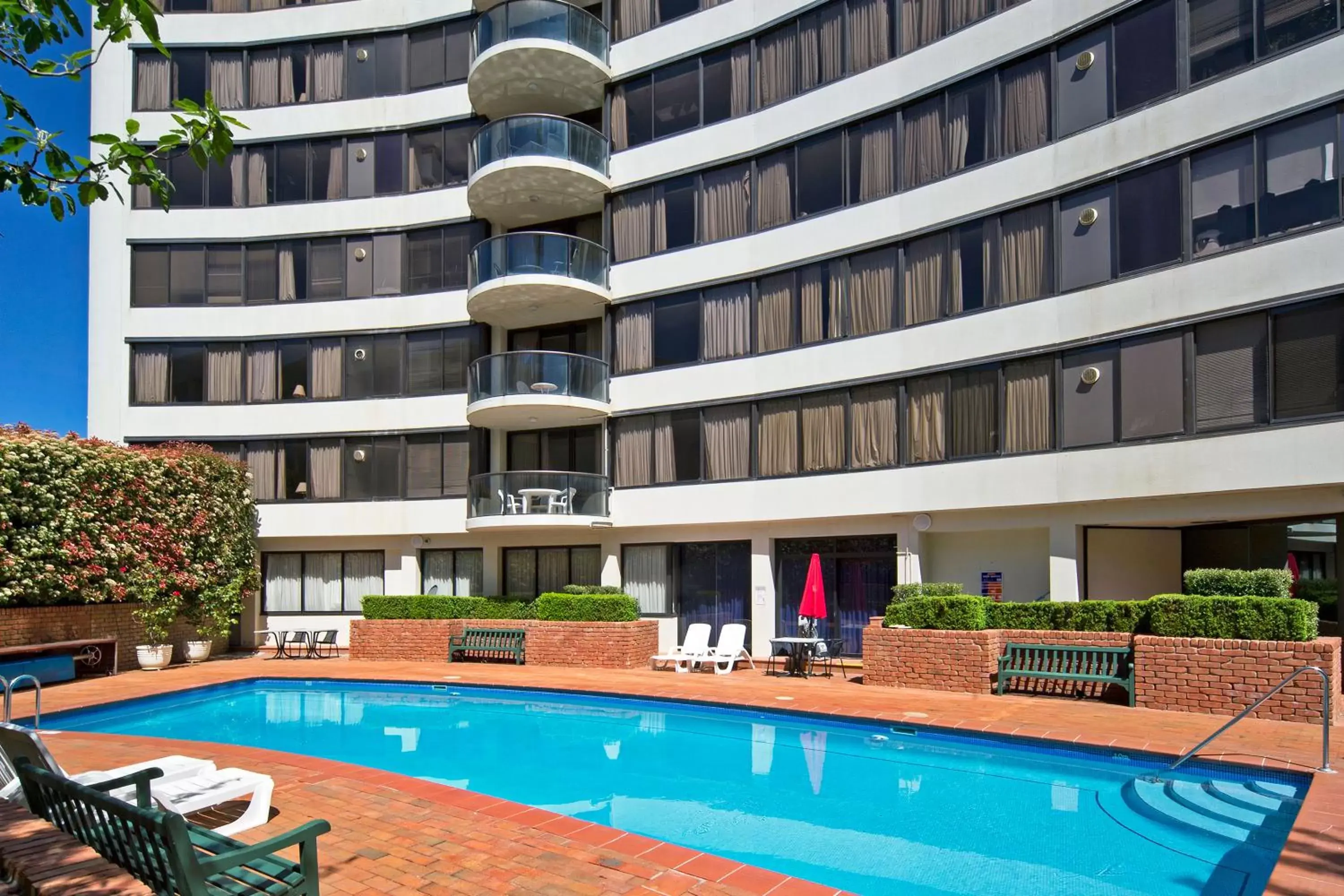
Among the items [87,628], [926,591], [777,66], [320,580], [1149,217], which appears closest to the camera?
[1149,217]

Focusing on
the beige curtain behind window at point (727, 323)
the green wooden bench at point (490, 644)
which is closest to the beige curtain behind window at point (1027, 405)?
the beige curtain behind window at point (727, 323)

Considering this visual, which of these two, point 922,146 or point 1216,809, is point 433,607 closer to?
point 922,146

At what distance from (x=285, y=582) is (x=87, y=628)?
20.7ft

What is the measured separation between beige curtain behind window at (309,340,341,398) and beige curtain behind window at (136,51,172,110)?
7.84 meters

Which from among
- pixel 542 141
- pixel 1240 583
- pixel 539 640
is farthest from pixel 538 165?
pixel 1240 583

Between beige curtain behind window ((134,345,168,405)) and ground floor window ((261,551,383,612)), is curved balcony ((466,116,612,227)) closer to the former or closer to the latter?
beige curtain behind window ((134,345,168,405))

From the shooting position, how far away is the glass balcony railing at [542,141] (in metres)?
21.9

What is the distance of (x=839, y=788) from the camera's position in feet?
32.2

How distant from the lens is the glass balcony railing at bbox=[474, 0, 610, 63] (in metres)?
22.1

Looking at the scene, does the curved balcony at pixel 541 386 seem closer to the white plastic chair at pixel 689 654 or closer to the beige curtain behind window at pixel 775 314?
the beige curtain behind window at pixel 775 314

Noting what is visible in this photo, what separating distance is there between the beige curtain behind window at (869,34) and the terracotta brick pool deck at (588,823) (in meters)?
12.1

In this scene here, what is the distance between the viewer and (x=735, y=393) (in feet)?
67.5

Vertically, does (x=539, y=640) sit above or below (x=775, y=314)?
below

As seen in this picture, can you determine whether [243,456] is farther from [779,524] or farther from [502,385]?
[779,524]
